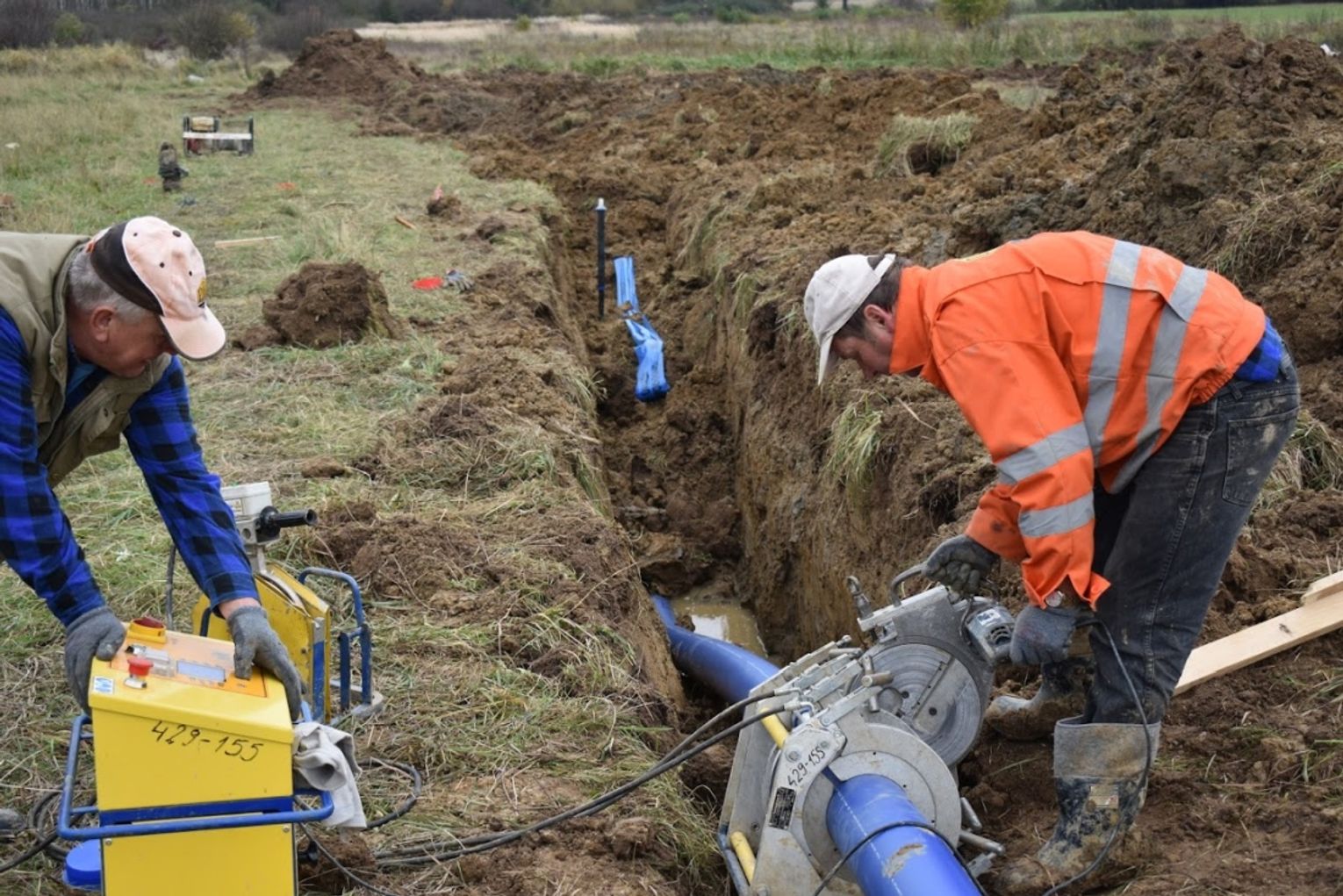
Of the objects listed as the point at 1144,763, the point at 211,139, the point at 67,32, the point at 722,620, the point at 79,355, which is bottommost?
the point at 722,620

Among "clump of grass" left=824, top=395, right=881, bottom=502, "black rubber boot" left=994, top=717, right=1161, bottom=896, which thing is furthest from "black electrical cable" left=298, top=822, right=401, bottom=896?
"clump of grass" left=824, top=395, right=881, bottom=502

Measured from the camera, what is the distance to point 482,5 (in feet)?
180

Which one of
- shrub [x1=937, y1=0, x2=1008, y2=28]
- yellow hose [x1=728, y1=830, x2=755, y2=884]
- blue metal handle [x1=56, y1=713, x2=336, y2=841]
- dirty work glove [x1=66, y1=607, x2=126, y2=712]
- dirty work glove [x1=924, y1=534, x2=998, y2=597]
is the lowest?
yellow hose [x1=728, y1=830, x2=755, y2=884]

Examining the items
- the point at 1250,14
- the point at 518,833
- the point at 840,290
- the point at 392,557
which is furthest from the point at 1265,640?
the point at 1250,14

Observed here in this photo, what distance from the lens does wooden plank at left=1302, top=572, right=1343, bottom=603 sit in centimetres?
404

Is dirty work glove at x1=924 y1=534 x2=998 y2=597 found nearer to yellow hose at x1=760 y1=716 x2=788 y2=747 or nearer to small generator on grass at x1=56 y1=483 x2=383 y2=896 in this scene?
yellow hose at x1=760 y1=716 x2=788 y2=747

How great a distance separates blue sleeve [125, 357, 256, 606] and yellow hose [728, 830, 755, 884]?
1.64 meters

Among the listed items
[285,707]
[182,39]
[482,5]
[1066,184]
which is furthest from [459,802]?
[482,5]

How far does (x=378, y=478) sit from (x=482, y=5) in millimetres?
53032

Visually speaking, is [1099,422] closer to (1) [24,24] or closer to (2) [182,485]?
(2) [182,485]

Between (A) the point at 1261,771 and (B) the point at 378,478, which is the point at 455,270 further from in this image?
(A) the point at 1261,771

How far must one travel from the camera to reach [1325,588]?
404cm

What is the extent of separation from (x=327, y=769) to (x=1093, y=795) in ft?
7.06

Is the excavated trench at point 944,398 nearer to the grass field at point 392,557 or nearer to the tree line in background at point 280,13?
the grass field at point 392,557
